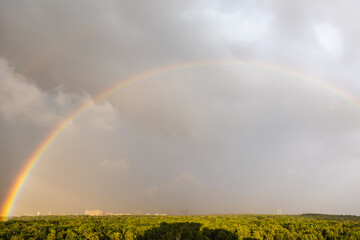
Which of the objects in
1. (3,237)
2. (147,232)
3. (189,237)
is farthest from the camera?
(147,232)

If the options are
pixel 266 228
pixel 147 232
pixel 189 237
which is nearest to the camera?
pixel 189 237

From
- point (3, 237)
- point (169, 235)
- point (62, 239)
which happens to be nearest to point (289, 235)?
point (169, 235)

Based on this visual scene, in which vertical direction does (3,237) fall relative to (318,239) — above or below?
above

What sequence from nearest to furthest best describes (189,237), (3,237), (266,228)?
(3,237), (189,237), (266,228)

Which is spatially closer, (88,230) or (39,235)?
(39,235)

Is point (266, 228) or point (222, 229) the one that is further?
point (266, 228)

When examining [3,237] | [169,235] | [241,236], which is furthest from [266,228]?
[3,237]

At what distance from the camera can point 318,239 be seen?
71312 mm

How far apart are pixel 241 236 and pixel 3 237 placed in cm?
5687

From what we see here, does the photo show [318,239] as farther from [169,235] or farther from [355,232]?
[169,235]

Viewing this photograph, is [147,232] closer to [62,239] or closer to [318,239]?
[62,239]

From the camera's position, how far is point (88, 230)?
216ft

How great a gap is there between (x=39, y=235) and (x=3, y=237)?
7161 mm

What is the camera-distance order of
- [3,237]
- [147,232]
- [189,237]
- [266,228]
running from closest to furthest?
[3,237]
[189,237]
[147,232]
[266,228]
